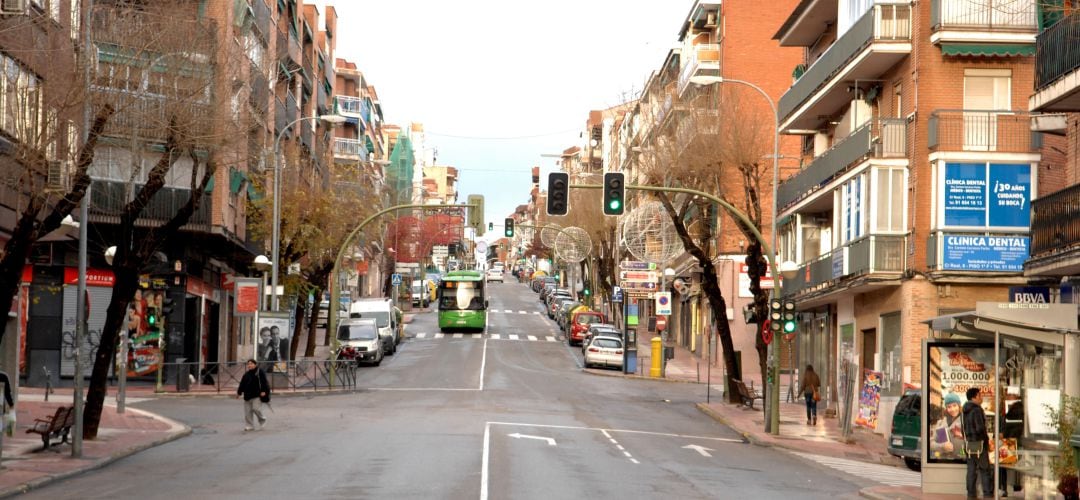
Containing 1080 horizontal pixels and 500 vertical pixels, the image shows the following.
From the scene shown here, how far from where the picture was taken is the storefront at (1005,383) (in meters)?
19.4

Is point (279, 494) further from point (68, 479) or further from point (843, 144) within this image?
point (843, 144)

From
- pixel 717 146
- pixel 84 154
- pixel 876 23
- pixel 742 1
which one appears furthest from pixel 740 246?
pixel 84 154

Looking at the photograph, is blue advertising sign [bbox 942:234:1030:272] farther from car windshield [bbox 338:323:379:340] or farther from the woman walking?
car windshield [bbox 338:323:379:340]

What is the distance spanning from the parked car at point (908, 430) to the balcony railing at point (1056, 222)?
3.44 metres

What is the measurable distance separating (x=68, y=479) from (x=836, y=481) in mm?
12086

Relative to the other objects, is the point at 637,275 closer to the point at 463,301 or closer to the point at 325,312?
the point at 463,301

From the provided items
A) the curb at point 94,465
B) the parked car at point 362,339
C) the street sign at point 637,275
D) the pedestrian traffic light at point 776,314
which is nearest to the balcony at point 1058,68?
the pedestrian traffic light at point 776,314

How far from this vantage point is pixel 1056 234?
24.0m

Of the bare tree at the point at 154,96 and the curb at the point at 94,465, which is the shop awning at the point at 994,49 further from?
→ the curb at the point at 94,465

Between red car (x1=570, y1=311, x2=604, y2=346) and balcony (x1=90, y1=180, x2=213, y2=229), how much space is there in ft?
91.7

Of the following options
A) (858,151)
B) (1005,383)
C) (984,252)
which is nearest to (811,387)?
(984,252)

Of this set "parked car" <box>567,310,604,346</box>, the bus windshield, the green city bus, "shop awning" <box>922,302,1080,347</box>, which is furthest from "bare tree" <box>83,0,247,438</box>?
the bus windshield

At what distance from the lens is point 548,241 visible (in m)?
99.2

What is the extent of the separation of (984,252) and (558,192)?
1017 cm
